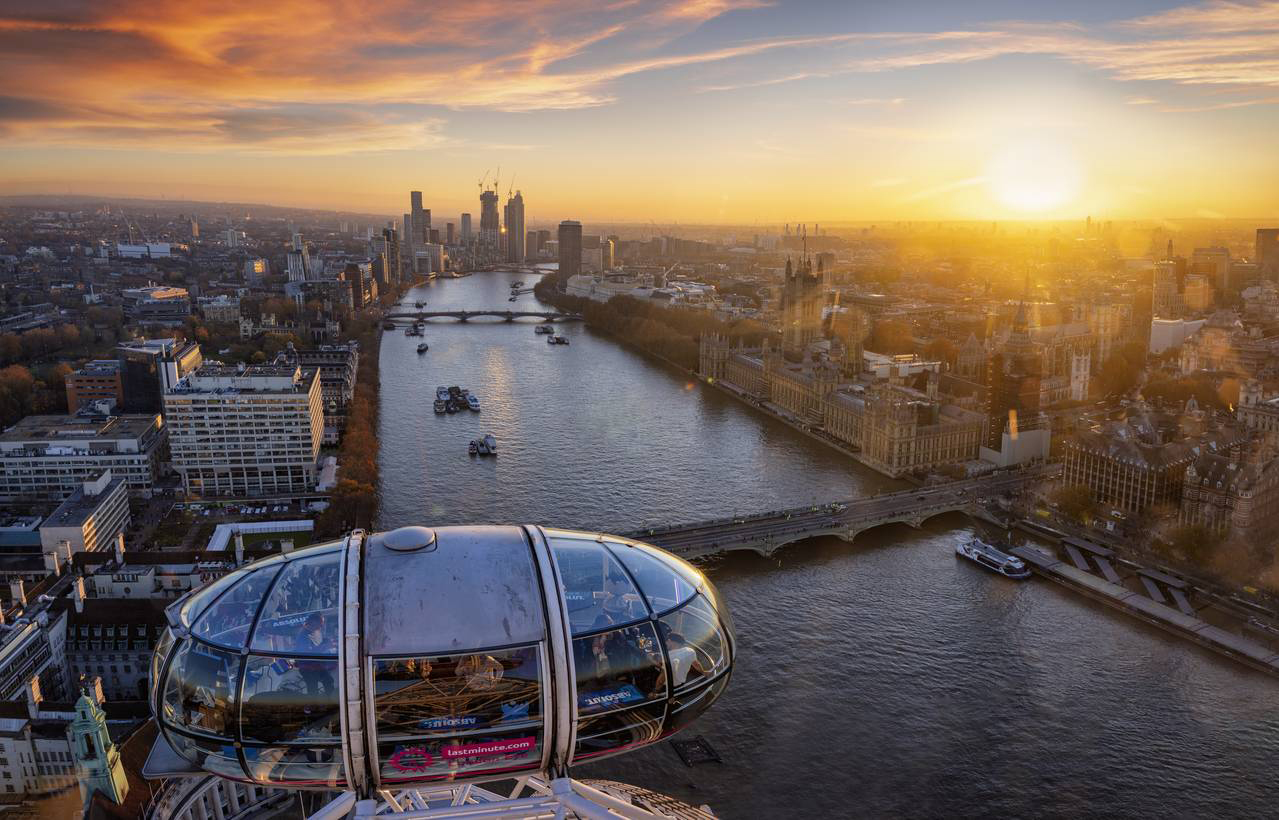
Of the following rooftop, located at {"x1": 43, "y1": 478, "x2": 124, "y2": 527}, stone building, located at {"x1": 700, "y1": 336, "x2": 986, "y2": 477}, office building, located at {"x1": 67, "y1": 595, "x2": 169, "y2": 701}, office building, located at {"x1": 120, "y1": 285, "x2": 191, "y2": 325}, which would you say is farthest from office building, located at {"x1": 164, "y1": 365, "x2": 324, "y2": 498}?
office building, located at {"x1": 120, "y1": 285, "x2": 191, "y2": 325}

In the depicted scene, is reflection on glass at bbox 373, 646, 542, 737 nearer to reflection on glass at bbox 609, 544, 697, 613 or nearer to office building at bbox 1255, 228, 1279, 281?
reflection on glass at bbox 609, 544, 697, 613

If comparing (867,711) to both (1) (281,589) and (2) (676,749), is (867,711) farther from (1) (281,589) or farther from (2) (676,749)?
(1) (281,589)

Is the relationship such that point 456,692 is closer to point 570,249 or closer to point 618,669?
point 618,669

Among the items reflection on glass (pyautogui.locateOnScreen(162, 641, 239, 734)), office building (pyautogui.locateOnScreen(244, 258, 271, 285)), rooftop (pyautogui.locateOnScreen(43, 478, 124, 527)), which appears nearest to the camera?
reflection on glass (pyautogui.locateOnScreen(162, 641, 239, 734))

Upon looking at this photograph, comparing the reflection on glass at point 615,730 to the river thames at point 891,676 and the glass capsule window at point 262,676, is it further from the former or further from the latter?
the river thames at point 891,676

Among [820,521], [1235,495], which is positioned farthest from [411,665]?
[1235,495]
